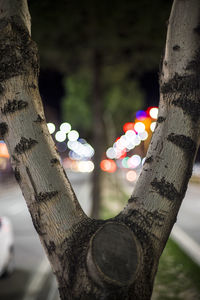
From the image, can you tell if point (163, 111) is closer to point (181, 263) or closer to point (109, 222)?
point (109, 222)

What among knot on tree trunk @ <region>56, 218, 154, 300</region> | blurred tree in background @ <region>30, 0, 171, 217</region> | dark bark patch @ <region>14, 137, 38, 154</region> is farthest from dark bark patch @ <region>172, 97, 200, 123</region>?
blurred tree in background @ <region>30, 0, 171, 217</region>

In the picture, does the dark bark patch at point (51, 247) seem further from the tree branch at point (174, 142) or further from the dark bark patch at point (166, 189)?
the dark bark patch at point (166, 189)

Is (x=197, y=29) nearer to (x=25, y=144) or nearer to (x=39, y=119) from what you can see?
(x=39, y=119)

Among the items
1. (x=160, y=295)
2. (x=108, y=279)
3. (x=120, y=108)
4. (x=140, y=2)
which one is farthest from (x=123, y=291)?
(x=120, y=108)

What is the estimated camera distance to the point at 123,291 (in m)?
1.39

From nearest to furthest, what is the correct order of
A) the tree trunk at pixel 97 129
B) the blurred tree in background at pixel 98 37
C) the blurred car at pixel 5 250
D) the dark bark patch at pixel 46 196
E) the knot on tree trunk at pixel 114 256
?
the knot on tree trunk at pixel 114 256 < the dark bark patch at pixel 46 196 < the blurred car at pixel 5 250 < the blurred tree in background at pixel 98 37 < the tree trunk at pixel 97 129

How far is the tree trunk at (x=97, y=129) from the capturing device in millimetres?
10016

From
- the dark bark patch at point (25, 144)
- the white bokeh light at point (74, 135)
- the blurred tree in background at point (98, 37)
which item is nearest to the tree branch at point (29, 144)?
the dark bark patch at point (25, 144)

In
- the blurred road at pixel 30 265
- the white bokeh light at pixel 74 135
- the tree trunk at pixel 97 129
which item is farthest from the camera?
the white bokeh light at pixel 74 135

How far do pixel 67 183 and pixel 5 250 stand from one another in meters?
5.25

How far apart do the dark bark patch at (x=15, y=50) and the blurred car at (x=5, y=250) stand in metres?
5.22

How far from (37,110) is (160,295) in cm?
475

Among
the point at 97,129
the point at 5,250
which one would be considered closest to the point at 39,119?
the point at 5,250

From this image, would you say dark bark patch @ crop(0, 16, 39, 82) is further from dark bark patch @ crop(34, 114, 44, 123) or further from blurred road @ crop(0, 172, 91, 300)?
blurred road @ crop(0, 172, 91, 300)
